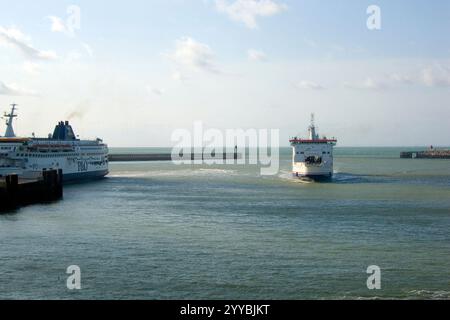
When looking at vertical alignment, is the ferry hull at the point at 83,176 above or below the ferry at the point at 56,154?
below

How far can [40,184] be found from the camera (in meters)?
48.0

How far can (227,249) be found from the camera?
79.3 ft

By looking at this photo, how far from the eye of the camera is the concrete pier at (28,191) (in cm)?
4095

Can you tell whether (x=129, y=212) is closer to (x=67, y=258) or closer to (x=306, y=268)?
(x=67, y=258)

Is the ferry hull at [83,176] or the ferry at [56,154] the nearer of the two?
the ferry at [56,154]

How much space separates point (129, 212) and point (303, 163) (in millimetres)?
37005

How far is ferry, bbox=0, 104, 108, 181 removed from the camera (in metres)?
60.0

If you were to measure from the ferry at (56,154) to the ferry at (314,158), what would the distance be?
28379 millimetres

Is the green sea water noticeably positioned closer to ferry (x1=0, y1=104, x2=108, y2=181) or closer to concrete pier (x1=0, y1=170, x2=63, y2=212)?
concrete pier (x1=0, y1=170, x2=63, y2=212)

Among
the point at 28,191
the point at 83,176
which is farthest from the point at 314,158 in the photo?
the point at 28,191

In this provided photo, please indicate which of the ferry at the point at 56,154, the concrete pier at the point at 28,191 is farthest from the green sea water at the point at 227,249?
the ferry at the point at 56,154

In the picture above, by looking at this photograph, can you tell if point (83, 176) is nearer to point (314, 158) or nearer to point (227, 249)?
point (314, 158)

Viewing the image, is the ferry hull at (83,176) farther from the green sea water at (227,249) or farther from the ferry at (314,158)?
the ferry at (314,158)

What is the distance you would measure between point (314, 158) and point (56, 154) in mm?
32299
